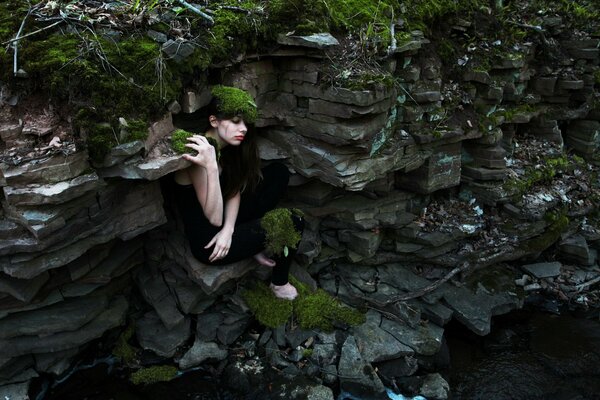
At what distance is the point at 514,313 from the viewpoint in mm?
6758

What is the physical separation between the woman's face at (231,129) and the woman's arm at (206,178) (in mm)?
216

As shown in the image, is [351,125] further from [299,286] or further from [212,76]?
[299,286]

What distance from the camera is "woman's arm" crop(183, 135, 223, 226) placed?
4.51 meters

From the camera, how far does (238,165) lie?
5.12 meters

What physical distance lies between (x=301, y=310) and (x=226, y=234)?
1417 mm

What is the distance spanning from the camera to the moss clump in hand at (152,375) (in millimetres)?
5492

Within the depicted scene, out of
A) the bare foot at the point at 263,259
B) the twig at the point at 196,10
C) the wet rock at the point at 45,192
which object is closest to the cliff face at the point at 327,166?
the wet rock at the point at 45,192

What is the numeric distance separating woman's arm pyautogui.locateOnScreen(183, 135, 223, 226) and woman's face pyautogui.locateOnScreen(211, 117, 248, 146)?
22cm

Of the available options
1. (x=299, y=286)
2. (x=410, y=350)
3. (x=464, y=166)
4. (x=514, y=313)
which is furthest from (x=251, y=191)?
(x=514, y=313)

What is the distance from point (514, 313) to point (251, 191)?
13.2 feet

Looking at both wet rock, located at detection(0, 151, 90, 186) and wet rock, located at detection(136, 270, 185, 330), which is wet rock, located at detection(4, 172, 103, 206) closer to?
wet rock, located at detection(0, 151, 90, 186)

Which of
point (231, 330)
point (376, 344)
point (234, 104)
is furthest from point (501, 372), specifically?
point (234, 104)

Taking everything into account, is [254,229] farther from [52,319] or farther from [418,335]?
[418,335]

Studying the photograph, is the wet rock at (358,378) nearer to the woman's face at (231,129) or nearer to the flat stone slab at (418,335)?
the flat stone slab at (418,335)
